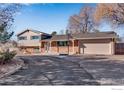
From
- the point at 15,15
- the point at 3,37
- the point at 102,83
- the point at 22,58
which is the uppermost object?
the point at 15,15

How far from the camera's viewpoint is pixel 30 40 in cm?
386

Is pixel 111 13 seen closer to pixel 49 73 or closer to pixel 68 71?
pixel 68 71

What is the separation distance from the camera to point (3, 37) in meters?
3.80

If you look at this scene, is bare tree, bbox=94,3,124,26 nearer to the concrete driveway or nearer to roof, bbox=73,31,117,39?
roof, bbox=73,31,117,39

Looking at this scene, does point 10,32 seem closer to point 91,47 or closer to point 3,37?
point 3,37

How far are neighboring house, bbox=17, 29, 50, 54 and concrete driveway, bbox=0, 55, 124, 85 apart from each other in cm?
11

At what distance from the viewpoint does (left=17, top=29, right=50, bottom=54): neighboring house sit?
3.75m

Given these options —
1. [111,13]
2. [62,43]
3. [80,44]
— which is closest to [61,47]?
[62,43]

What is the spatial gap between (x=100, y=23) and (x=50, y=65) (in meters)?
0.84

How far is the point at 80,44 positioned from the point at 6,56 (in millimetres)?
1024

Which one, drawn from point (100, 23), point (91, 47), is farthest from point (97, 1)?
point (91, 47)

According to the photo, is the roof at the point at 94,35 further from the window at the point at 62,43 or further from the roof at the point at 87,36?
the window at the point at 62,43

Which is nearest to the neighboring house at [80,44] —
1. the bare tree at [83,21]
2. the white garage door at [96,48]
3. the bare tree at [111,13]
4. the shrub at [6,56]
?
the white garage door at [96,48]

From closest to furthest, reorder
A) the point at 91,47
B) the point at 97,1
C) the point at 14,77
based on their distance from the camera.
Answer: the point at 97,1, the point at 14,77, the point at 91,47
